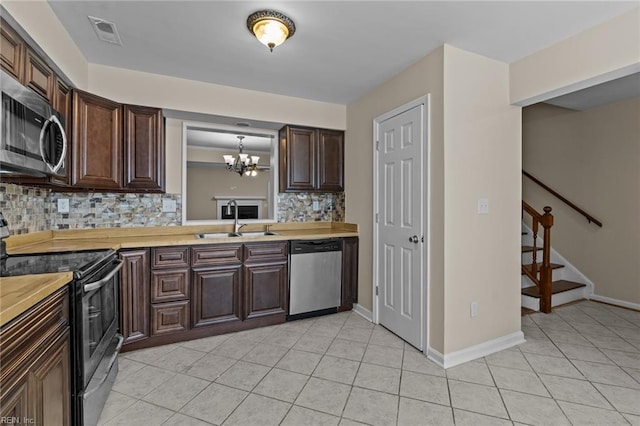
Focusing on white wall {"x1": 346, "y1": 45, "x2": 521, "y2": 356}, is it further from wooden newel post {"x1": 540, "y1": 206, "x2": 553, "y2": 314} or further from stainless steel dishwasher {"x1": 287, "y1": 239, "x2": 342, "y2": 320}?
stainless steel dishwasher {"x1": 287, "y1": 239, "x2": 342, "y2": 320}

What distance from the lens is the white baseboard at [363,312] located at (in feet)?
10.6

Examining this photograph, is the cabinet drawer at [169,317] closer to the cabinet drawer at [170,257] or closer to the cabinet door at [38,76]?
the cabinet drawer at [170,257]

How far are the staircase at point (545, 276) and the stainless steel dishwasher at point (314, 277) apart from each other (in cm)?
223

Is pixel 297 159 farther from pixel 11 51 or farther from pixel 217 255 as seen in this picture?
pixel 11 51

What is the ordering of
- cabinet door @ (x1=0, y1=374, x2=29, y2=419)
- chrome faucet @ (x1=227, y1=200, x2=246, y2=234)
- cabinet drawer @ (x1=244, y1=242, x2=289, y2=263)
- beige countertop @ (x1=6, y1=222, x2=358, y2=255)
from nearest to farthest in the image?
cabinet door @ (x1=0, y1=374, x2=29, y2=419) → beige countertop @ (x1=6, y1=222, x2=358, y2=255) → cabinet drawer @ (x1=244, y1=242, x2=289, y2=263) → chrome faucet @ (x1=227, y1=200, x2=246, y2=234)

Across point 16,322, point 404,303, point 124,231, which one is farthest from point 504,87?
point 124,231

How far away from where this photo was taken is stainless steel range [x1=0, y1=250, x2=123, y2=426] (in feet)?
4.78

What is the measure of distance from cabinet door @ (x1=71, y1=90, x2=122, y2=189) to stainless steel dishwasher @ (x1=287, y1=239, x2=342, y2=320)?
1728mm

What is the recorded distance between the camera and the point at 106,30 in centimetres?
217

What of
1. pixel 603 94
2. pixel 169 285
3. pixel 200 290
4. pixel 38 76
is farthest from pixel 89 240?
pixel 603 94

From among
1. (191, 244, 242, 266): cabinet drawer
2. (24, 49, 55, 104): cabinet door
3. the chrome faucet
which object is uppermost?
(24, 49, 55, 104): cabinet door

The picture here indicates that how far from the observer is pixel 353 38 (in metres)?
2.27

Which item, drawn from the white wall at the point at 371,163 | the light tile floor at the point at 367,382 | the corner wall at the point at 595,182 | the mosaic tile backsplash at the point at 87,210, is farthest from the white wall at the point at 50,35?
the corner wall at the point at 595,182

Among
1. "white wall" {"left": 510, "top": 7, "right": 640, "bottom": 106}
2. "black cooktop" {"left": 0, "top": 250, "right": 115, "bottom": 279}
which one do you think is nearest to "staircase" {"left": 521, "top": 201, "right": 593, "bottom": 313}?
"white wall" {"left": 510, "top": 7, "right": 640, "bottom": 106}
